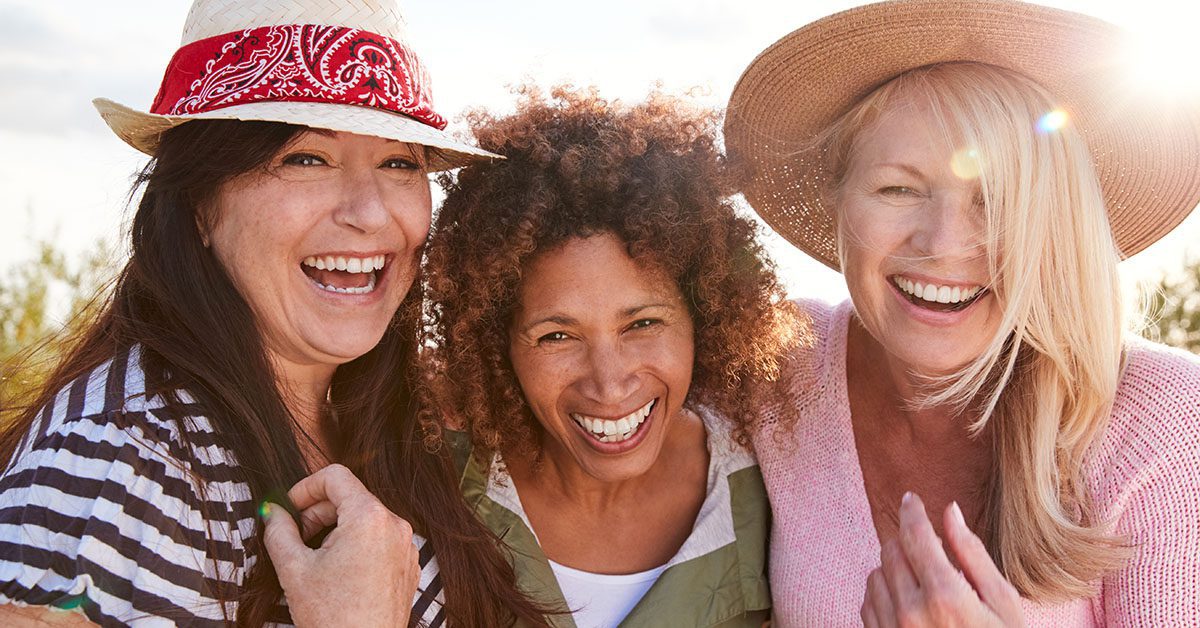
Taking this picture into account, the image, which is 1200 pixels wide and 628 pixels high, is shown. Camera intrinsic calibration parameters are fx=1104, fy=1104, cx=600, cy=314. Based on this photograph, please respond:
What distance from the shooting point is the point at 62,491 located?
6.51 feet

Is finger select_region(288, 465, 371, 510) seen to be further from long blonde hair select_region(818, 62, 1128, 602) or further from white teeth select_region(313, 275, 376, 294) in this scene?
long blonde hair select_region(818, 62, 1128, 602)

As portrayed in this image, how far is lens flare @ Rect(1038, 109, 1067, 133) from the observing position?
276cm

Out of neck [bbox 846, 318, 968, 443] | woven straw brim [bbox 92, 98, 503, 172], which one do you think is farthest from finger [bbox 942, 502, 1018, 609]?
woven straw brim [bbox 92, 98, 503, 172]

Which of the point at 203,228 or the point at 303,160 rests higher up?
the point at 303,160

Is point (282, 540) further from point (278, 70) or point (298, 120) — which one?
point (278, 70)

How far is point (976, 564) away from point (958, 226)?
0.88 meters

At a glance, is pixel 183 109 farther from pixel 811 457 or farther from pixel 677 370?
pixel 811 457

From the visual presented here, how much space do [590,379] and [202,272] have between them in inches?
42.2

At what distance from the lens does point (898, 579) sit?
2.26m

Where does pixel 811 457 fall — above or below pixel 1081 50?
below

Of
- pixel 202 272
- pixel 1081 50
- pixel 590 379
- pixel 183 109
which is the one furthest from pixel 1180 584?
pixel 183 109

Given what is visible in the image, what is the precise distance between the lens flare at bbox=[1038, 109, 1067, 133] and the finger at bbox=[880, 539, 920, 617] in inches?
45.4

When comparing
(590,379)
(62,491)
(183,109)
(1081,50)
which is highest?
(1081,50)

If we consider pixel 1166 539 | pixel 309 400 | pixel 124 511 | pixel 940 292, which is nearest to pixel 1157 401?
pixel 1166 539
